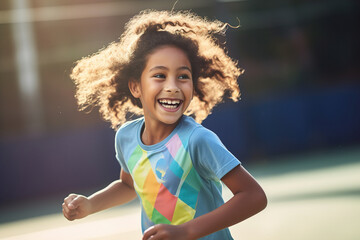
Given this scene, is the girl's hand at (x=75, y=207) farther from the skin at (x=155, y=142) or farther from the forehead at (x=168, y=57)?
the forehead at (x=168, y=57)

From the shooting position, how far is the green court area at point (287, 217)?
5.71m

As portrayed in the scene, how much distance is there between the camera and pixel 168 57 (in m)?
2.90

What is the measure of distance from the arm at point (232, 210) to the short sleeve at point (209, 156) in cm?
4

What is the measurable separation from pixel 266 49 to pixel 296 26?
1083 mm

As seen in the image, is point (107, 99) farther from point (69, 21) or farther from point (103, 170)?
point (69, 21)

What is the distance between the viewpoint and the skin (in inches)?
97.8

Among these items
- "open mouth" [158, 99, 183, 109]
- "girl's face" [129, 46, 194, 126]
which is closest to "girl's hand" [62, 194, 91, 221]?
"girl's face" [129, 46, 194, 126]

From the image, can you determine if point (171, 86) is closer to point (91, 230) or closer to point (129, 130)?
point (129, 130)

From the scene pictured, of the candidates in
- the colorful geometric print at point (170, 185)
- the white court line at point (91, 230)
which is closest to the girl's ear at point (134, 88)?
the colorful geometric print at point (170, 185)

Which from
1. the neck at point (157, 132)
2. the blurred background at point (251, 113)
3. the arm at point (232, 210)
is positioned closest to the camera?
the arm at point (232, 210)

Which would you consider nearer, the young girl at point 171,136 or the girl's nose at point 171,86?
the young girl at point 171,136

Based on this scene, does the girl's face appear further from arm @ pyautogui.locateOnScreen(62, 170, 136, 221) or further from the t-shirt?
arm @ pyautogui.locateOnScreen(62, 170, 136, 221)

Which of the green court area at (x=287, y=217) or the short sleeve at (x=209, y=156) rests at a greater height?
the green court area at (x=287, y=217)

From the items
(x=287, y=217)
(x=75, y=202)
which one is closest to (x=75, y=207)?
(x=75, y=202)
